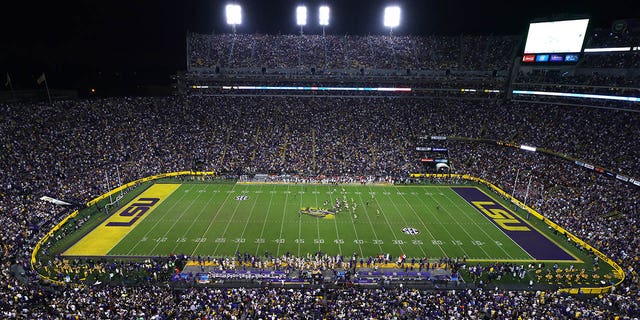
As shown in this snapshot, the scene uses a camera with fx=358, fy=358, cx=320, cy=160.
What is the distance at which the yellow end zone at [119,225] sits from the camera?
2361 cm

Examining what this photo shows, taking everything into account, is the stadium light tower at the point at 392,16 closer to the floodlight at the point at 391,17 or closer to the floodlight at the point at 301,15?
the floodlight at the point at 391,17

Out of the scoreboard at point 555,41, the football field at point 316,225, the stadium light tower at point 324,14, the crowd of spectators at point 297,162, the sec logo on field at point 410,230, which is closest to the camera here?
the crowd of spectators at point 297,162

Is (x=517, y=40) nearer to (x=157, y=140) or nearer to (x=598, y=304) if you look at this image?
(x=598, y=304)

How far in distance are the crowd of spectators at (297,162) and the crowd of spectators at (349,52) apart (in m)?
6.37

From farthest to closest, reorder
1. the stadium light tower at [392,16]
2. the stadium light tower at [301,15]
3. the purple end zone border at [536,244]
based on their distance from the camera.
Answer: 1. the stadium light tower at [301,15]
2. the stadium light tower at [392,16]
3. the purple end zone border at [536,244]

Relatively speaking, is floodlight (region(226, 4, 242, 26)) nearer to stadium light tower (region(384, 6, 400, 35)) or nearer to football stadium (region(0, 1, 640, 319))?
football stadium (region(0, 1, 640, 319))

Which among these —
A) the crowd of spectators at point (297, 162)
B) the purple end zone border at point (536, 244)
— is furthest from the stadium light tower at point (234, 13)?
the purple end zone border at point (536, 244)

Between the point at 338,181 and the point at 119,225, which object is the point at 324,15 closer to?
the point at 338,181

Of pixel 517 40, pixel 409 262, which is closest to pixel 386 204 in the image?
pixel 409 262

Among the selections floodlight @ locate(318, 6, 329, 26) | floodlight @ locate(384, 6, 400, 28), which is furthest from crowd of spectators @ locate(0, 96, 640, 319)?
floodlight @ locate(318, 6, 329, 26)

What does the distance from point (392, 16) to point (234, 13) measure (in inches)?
988

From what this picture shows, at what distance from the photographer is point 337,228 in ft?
89.8

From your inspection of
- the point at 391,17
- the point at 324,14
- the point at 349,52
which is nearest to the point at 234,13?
the point at 324,14

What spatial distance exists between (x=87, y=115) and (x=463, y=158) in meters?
46.0
